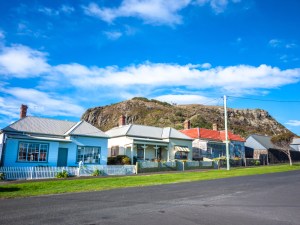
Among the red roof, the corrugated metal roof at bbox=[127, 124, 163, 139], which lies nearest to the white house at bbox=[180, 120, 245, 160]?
the red roof

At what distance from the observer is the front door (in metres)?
29.8

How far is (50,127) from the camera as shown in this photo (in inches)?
1265

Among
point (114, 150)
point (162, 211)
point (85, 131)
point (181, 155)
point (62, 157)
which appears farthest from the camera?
point (181, 155)

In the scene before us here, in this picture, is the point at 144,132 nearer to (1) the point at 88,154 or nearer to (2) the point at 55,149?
(1) the point at 88,154

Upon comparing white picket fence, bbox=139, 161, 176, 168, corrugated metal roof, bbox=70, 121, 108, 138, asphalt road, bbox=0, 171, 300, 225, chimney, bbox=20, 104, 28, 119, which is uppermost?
chimney, bbox=20, 104, 28, 119

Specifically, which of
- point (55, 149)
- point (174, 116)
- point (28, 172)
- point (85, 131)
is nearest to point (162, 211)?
point (28, 172)

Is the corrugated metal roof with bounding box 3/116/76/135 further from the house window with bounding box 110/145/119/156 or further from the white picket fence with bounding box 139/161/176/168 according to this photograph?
the white picket fence with bounding box 139/161/176/168

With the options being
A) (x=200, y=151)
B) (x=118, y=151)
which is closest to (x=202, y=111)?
(x=200, y=151)

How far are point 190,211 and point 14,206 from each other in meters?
6.74

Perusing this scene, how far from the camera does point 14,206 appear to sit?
1055cm

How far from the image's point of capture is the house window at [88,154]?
1236 inches

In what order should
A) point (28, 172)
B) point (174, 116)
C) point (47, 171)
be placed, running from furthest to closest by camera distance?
point (174, 116) → point (47, 171) → point (28, 172)

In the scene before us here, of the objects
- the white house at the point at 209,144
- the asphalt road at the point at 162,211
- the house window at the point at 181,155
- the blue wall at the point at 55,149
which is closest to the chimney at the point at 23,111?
Result: the blue wall at the point at 55,149

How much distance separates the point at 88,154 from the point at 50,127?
5503mm
